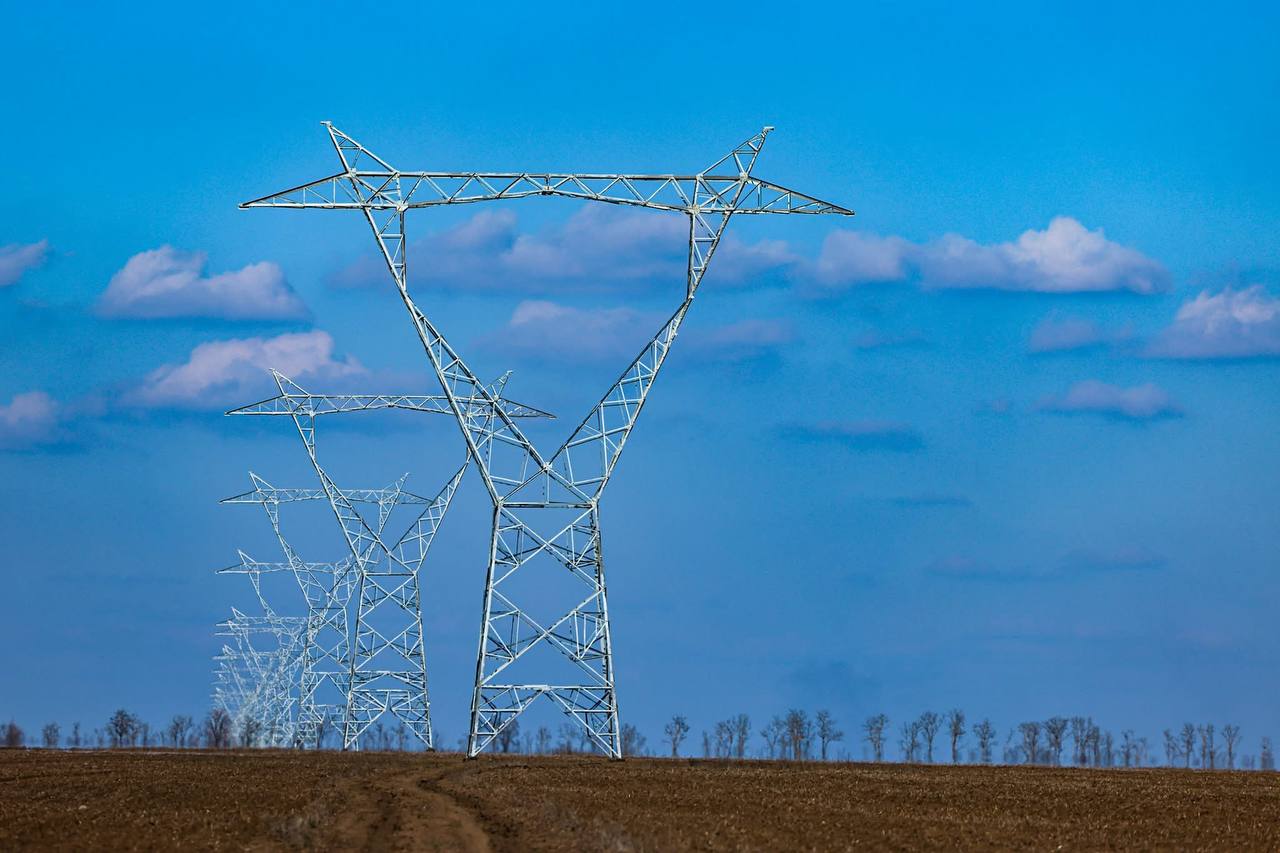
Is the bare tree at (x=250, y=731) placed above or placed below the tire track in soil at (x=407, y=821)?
above

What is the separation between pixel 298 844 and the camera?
3231 centimetres

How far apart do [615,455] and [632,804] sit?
56.1ft

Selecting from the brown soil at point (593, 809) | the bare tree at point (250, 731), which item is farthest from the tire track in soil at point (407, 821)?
the bare tree at point (250, 731)

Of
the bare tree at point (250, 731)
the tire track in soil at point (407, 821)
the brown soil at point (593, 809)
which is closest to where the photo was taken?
the tire track in soil at point (407, 821)

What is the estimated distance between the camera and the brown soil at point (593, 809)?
33.7 metres

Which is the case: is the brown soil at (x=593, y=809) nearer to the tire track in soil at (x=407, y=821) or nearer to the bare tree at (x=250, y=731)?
the tire track in soil at (x=407, y=821)

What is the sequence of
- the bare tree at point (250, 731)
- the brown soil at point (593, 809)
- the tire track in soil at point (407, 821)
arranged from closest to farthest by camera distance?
the tire track in soil at point (407, 821) < the brown soil at point (593, 809) < the bare tree at point (250, 731)

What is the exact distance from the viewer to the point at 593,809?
128 feet

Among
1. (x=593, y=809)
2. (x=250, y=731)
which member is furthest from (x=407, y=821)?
(x=250, y=731)

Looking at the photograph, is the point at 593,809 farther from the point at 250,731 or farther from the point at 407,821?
the point at 250,731

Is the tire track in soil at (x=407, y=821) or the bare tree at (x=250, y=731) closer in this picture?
the tire track in soil at (x=407, y=821)

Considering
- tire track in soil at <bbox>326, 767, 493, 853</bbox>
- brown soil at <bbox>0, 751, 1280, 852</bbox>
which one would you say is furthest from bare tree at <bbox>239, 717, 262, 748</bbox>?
tire track in soil at <bbox>326, 767, 493, 853</bbox>

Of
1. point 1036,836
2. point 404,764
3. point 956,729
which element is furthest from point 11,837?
point 956,729

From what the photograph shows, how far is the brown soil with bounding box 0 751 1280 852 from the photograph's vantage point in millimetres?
33656
